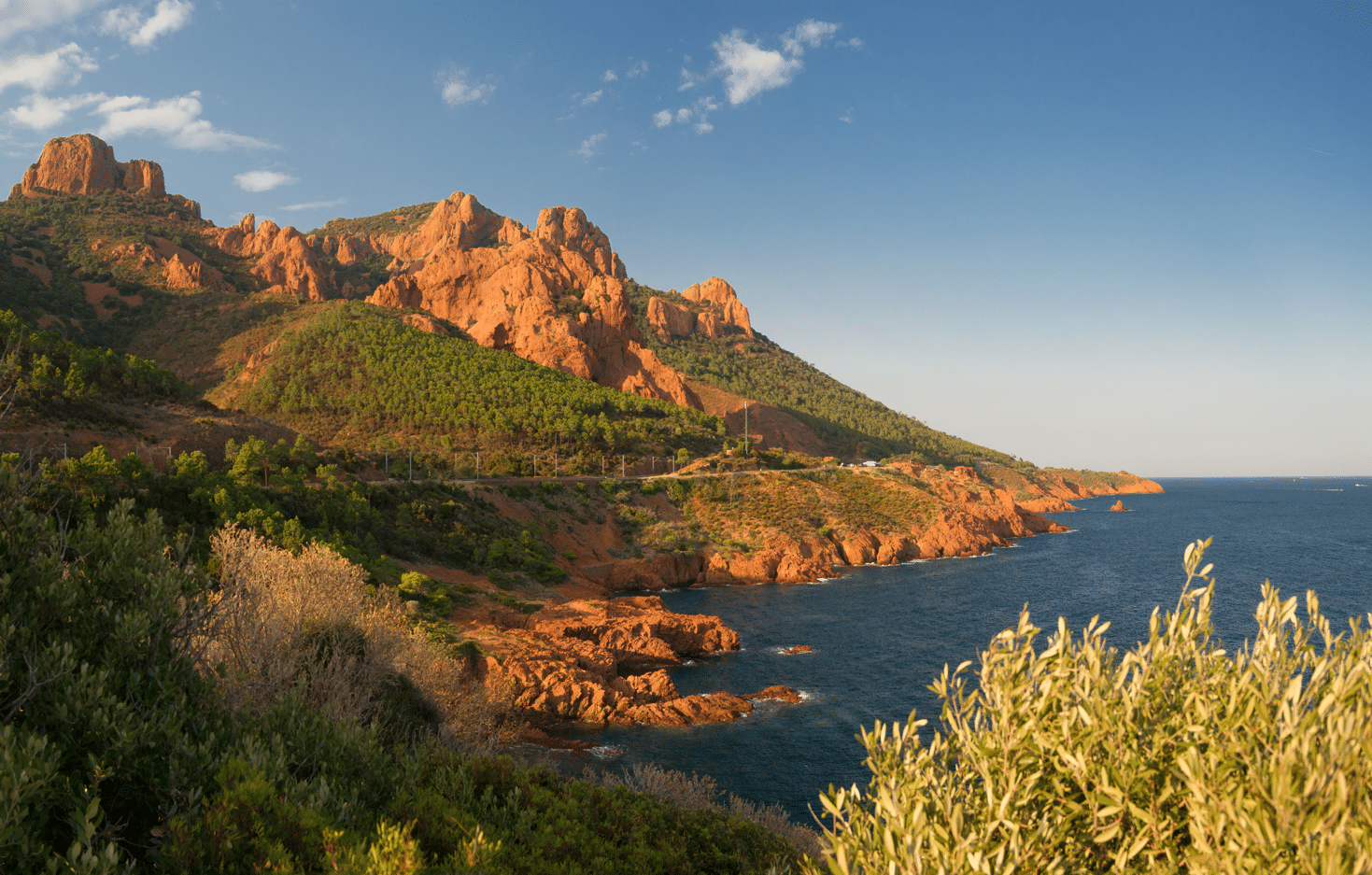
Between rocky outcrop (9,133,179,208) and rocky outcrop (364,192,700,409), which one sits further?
rocky outcrop (9,133,179,208)

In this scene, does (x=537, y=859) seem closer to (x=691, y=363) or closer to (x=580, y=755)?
(x=580, y=755)

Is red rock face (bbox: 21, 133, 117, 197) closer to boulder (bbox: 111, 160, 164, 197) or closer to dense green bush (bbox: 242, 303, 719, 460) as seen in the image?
boulder (bbox: 111, 160, 164, 197)

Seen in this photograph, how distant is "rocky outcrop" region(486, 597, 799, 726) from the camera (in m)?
29.5

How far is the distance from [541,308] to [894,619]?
83.4 meters

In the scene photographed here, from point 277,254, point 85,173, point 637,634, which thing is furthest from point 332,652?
point 85,173

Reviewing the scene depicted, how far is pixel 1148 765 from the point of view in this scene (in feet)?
19.6

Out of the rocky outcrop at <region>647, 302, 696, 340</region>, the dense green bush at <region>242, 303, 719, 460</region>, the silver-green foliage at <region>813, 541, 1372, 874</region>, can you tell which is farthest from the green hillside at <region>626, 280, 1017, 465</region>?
the silver-green foliage at <region>813, 541, 1372, 874</region>

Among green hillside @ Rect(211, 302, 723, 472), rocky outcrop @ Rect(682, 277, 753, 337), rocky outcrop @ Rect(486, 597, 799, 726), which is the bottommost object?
rocky outcrop @ Rect(486, 597, 799, 726)

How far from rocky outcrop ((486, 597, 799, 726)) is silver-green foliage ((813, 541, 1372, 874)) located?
959 inches

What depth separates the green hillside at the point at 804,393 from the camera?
13900 centimetres

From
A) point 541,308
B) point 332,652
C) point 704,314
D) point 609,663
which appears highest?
point 704,314

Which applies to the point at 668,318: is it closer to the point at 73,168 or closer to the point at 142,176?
the point at 142,176

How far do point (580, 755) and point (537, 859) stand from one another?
16.5 metres

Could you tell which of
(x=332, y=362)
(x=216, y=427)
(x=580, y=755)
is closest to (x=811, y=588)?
(x=580, y=755)
